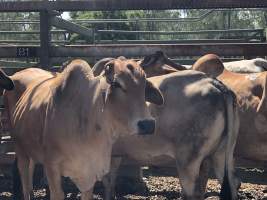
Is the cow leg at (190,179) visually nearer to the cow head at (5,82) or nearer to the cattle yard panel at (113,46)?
the cow head at (5,82)

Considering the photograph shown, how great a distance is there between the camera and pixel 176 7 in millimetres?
7742

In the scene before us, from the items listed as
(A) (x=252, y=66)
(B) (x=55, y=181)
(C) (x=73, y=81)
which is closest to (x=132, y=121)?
(C) (x=73, y=81)

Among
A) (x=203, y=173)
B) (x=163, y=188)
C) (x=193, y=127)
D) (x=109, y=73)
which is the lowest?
(x=163, y=188)

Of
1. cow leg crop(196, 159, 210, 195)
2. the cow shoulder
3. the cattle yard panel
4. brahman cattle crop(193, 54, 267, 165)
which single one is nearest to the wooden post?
the cattle yard panel

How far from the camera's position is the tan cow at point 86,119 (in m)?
4.96

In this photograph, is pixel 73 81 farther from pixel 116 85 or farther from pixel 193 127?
pixel 193 127

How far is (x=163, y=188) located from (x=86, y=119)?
9.04 ft

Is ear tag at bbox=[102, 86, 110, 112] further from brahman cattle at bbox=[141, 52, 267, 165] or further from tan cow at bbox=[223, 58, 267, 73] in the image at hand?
tan cow at bbox=[223, 58, 267, 73]

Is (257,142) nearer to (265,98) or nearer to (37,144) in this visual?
(265,98)

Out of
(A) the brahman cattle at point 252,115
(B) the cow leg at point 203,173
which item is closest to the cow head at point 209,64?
(A) the brahman cattle at point 252,115

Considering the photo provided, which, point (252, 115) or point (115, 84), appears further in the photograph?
point (252, 115)

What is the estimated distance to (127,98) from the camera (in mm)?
4930

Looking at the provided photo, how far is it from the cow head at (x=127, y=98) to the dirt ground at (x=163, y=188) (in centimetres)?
249

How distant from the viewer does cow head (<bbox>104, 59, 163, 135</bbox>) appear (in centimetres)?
487
